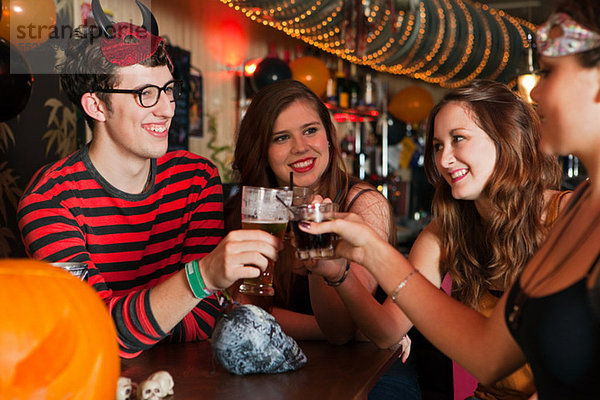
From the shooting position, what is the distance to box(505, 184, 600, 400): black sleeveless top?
3.22 ft

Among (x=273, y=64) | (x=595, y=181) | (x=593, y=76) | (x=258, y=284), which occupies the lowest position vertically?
(x=258, y=284)

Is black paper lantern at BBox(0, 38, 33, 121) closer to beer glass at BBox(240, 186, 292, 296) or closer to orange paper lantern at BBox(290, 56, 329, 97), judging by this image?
beer glass at BBox(240, 186, 292, 296)

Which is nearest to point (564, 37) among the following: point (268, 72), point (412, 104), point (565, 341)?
point (565, 341)

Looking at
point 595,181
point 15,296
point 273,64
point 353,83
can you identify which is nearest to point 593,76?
point 595,181

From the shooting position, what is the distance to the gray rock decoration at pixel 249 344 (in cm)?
133

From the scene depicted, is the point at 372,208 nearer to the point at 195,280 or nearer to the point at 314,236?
the point at 314,236

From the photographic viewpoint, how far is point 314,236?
1427mm

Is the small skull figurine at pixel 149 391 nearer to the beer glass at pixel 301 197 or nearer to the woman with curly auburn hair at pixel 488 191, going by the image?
the beer glass at pixel 301 197

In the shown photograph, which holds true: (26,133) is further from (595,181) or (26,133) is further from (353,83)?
(353,83)

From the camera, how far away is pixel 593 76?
106 cm

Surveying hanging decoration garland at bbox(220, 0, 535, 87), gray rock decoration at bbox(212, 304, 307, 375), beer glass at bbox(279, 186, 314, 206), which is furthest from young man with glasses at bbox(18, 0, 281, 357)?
hanging decoration garland at bbox(220, 0, 535, 87)

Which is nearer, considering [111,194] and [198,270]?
[198,270]

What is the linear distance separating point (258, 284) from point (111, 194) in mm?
673

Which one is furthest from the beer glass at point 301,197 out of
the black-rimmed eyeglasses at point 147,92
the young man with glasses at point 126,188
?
the black-rimmed eyeglasses at point 147,92
